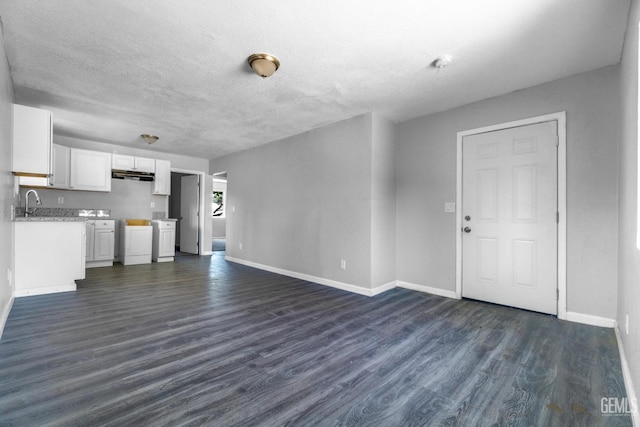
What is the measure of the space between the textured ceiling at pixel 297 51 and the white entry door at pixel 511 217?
0.60 metres

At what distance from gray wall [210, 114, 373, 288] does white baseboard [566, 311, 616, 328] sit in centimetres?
203

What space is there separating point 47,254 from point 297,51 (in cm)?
380

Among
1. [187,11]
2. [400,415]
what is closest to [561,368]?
[400,415]

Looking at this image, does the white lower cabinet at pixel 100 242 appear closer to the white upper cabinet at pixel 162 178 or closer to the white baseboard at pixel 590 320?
the white upper cabinet at pixel 162 178

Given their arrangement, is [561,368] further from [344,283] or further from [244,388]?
[344,283]

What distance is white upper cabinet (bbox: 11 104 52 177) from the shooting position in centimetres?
305

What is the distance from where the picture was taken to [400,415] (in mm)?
1478

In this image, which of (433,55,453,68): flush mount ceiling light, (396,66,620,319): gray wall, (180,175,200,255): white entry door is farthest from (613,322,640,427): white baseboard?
(180,175,200,255): white entry door

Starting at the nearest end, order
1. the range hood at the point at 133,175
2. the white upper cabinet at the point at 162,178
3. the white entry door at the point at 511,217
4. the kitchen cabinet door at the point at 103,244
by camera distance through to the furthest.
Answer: the white entry door at the point at 511,217, the kitchen cabinet door at the point at 103,244, the range hood at the point at 133,175, the white upper cabinet at the point at 162,178

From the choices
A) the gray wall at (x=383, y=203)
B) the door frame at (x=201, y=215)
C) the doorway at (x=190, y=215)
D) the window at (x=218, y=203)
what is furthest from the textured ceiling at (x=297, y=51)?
the window at (x=218, y=203)

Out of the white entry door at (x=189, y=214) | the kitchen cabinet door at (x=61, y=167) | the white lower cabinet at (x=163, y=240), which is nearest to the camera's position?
the kitchen cabinet door at (x=61, y=167)

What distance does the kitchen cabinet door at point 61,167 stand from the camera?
488 cm

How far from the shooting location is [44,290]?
3475 millimetres

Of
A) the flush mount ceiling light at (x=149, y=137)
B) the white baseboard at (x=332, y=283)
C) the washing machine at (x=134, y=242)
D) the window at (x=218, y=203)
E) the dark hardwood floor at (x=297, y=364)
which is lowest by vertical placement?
the dark hardwood floor at (x=297, y=364)
